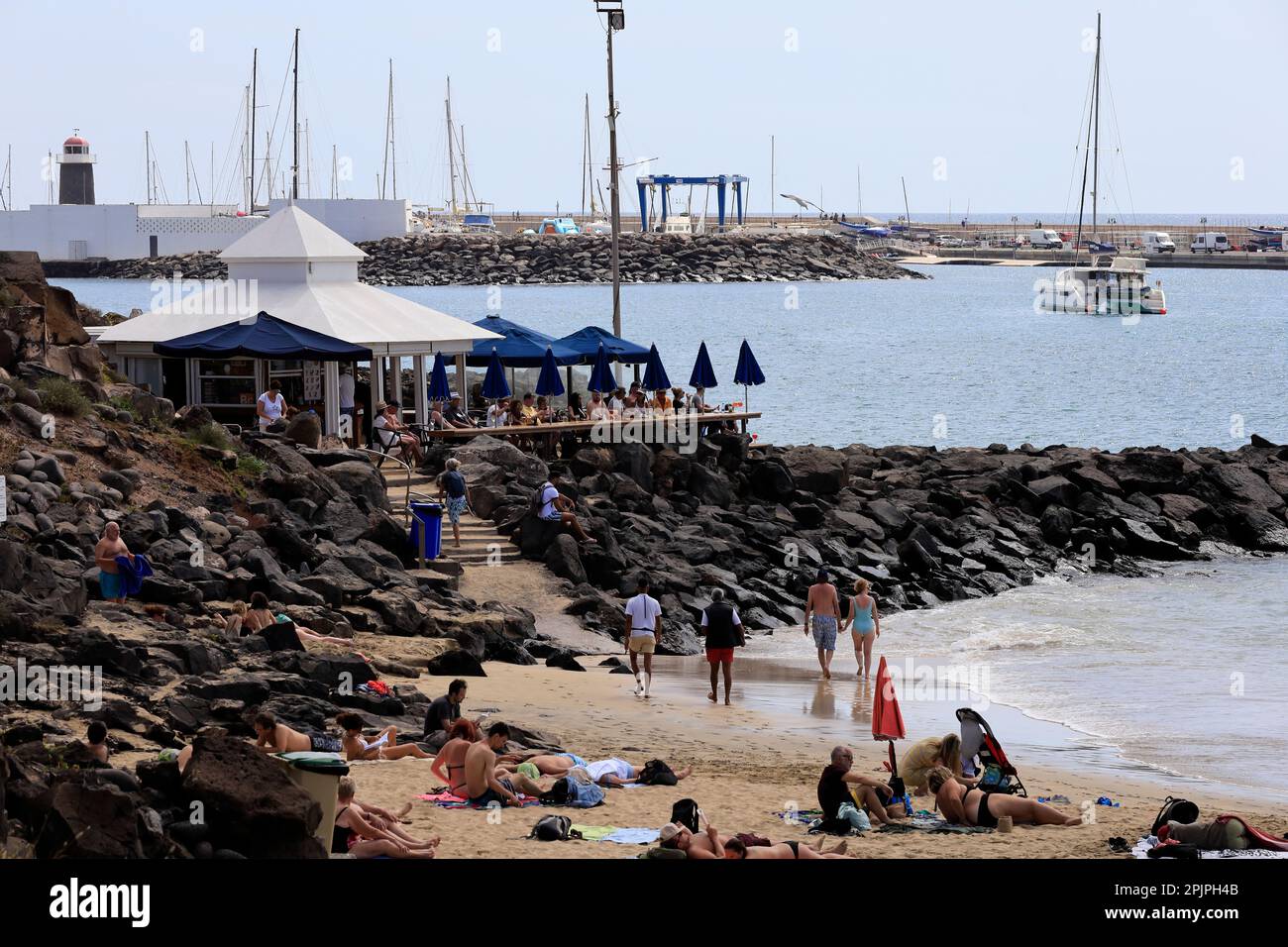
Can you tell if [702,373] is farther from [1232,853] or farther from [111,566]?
[1232,853]

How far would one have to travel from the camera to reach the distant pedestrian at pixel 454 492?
936 inches

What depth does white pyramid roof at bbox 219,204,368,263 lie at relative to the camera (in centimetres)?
2944

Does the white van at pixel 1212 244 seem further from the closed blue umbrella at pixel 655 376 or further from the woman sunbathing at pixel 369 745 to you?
the woman sunbathing at pixel 369 745

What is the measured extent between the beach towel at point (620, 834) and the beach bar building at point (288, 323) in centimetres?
1599

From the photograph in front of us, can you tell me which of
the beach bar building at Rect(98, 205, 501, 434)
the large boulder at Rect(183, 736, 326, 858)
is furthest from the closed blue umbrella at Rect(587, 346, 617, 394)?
the large boulder at Rect(183, 736, 326, 858)

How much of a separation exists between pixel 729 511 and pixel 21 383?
1181 cm

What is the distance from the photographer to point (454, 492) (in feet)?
77.9

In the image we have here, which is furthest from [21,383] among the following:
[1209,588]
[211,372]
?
[1209,588]

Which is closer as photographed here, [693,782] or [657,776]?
[657,776]

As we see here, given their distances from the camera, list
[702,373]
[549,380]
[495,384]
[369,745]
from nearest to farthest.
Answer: [369,745] < [495,384] < [549,380] < [702,373]

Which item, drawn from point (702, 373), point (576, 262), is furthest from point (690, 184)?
point (702, 373)

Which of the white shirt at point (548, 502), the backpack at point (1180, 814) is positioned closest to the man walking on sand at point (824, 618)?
the white shirt at point (548, 502)

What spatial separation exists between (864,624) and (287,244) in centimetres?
1409

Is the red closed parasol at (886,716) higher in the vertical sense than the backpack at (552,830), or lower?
lower
